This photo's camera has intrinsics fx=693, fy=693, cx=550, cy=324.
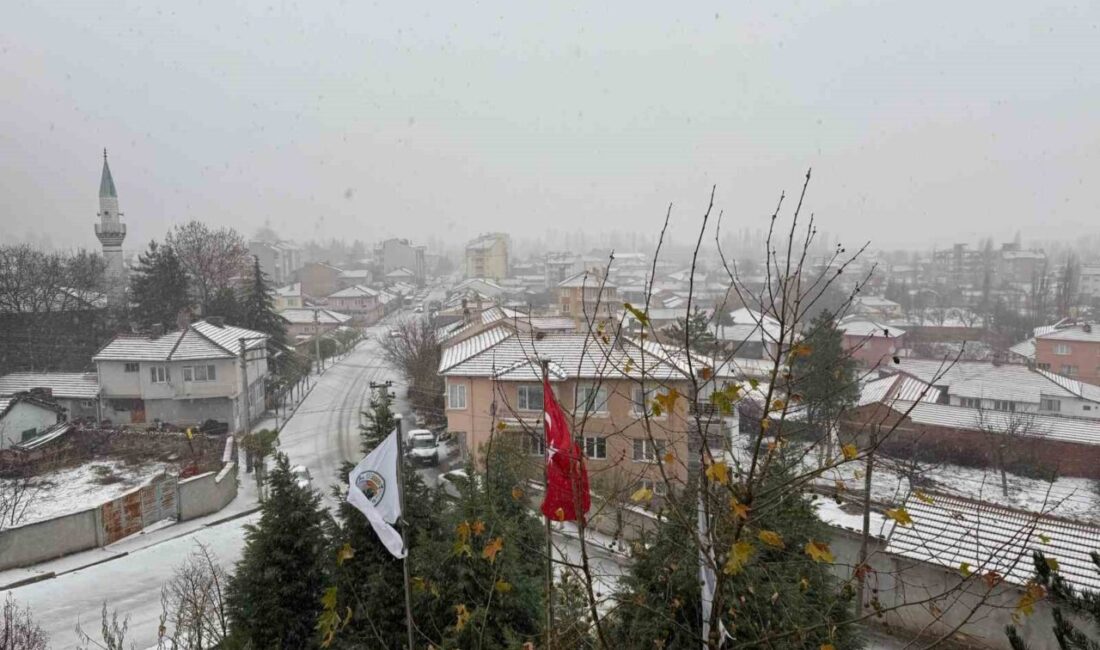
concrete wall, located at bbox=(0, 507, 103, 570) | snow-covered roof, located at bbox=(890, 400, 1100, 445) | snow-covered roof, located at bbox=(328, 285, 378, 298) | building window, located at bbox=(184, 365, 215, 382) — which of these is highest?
snow-covered roof, located at bbox=(328, 285, 378, 298)

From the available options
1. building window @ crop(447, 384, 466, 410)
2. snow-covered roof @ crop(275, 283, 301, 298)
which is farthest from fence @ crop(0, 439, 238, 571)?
snow-covered roof @ crop(275, 283, 301, 298)

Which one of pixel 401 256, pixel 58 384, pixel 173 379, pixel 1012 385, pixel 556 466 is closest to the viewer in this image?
pixel 556 466

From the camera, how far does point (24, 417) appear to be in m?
18.1

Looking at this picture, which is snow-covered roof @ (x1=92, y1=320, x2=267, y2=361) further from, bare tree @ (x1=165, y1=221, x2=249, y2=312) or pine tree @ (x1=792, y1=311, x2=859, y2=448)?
pine tree @ (x1=792, y1=311, x2=859, y2=448)

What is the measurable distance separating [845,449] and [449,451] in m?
15.7

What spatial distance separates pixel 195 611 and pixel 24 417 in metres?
16.2

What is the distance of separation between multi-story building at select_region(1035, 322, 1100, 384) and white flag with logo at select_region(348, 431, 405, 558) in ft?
102

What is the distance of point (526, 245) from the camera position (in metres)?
191

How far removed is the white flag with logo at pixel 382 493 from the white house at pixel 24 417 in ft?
57.2

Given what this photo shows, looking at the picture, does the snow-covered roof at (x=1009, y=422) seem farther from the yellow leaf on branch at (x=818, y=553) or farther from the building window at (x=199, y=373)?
the building window at (x=199, y=373)

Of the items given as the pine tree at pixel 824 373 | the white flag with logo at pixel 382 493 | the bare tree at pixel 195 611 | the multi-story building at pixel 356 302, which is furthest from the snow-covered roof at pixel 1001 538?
the multi-story building at pixel 356 302

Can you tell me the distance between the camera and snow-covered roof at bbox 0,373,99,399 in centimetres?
2030

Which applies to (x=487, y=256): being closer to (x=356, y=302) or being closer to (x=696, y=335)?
(x=356, y=302)

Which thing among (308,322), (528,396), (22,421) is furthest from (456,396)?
(308,322)
